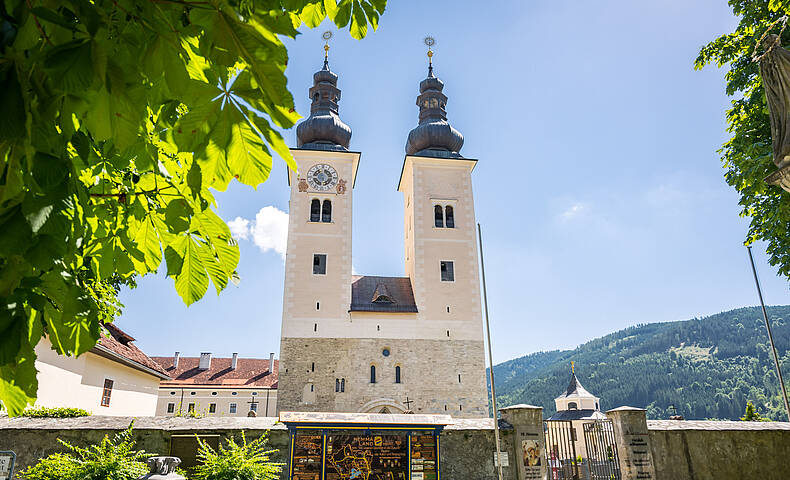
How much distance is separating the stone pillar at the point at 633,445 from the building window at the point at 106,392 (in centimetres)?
1763

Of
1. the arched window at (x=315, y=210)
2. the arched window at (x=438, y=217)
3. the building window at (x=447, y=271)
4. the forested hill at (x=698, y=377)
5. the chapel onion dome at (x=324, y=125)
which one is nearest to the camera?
the building window at (x=447, y=271)

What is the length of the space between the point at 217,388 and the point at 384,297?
25.5m

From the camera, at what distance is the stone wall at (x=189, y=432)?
9.59 meters

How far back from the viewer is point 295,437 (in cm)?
996

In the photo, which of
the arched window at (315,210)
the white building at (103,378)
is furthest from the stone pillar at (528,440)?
the arched window at (315,210)

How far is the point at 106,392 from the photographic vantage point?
1995cm

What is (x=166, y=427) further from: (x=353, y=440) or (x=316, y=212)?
(x=316, y=212)

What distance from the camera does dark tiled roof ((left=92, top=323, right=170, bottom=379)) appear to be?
1861cm

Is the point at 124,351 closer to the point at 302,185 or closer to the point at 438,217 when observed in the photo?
the point at 302,185

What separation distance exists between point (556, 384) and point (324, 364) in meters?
111

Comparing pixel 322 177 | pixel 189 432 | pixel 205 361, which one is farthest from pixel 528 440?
pixel 205 361

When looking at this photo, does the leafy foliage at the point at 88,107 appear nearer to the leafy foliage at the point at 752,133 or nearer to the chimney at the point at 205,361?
the leafy foliage at the point at 752,133

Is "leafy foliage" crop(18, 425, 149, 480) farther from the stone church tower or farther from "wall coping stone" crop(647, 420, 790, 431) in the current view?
the stone church tower

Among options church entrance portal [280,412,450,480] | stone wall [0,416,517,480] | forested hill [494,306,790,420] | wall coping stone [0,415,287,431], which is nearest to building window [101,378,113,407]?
wall coping stone [0,415,287,431]
